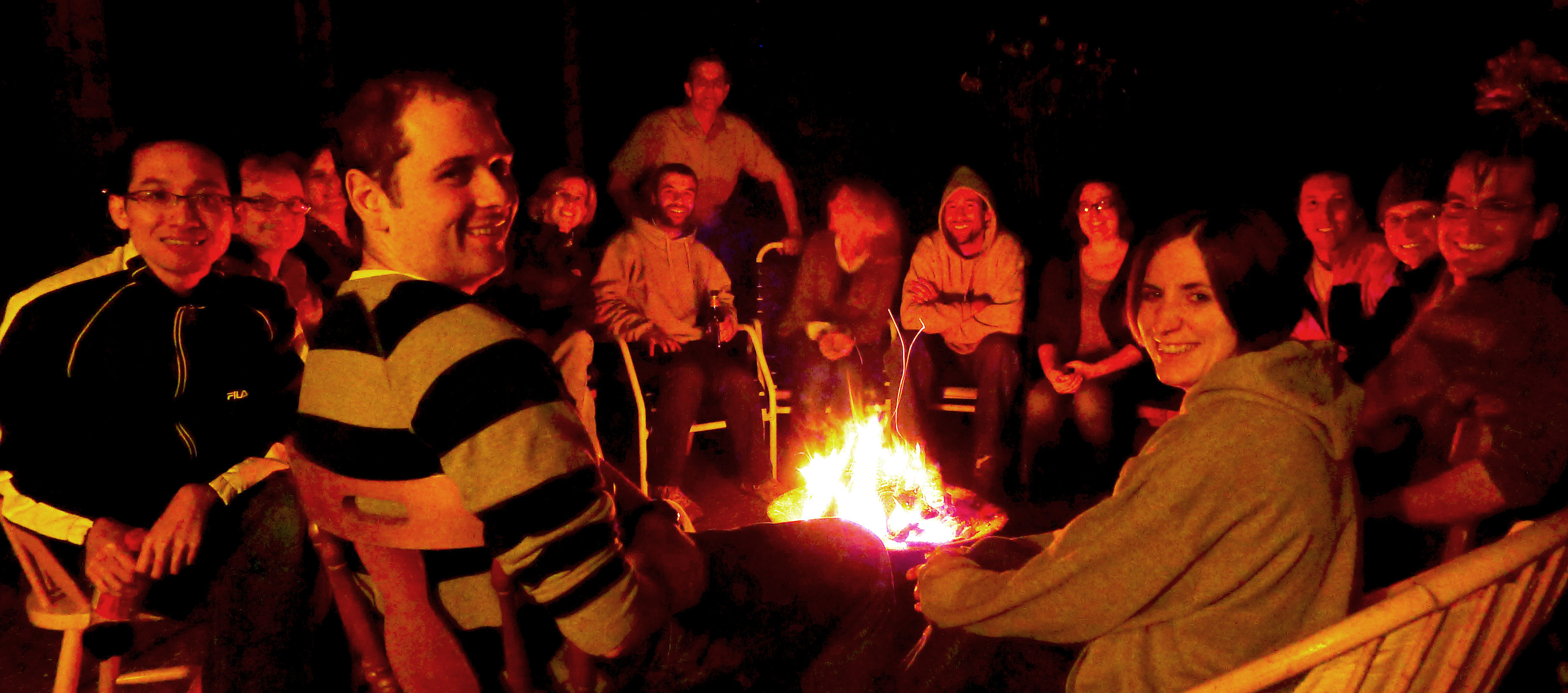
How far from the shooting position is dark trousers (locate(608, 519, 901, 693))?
1.41 m

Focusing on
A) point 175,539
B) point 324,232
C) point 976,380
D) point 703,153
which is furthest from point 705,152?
point 175,539

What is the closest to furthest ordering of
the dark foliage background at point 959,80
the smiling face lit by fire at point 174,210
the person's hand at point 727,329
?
1. the smiling face lit by fire at point 174,210
2. the person's hand at point 727,329
3. the dark foliage background at point 959,80

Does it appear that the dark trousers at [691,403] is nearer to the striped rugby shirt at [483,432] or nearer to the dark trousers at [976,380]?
the dark trousers at [976,380]

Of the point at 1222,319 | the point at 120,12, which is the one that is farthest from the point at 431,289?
the point at 120,12

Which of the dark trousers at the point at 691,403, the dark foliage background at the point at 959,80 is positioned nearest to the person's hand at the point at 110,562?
the dark trousers at the point at 691,403

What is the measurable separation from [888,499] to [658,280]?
71.7 inches

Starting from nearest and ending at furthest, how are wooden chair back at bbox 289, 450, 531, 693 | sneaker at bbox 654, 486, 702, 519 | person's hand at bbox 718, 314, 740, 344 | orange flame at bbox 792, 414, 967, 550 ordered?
wooden chair back at bbox 289, 450, 531, 693, orange flame at bbox 792, 414, 967, 550, sneaker at bbox 654, 486, 702, 519, person's hand at bbox 718, 314, 740, 344

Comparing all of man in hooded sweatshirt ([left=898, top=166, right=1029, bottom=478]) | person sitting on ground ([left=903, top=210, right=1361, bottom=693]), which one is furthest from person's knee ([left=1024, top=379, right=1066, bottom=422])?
person sitting on ground ([left=903, top=210, right=1361, bottom=693])

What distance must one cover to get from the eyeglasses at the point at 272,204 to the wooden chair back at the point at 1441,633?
3327mm

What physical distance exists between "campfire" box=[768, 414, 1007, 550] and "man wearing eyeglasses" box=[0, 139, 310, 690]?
165 cm

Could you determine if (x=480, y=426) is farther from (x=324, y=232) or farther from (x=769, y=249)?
(x=769, y=249)

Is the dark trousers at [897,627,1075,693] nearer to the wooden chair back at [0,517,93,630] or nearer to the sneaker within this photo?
the wooden chair back at [0,517,93,630]

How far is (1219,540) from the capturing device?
4.08 ft

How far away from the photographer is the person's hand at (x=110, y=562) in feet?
6.22
